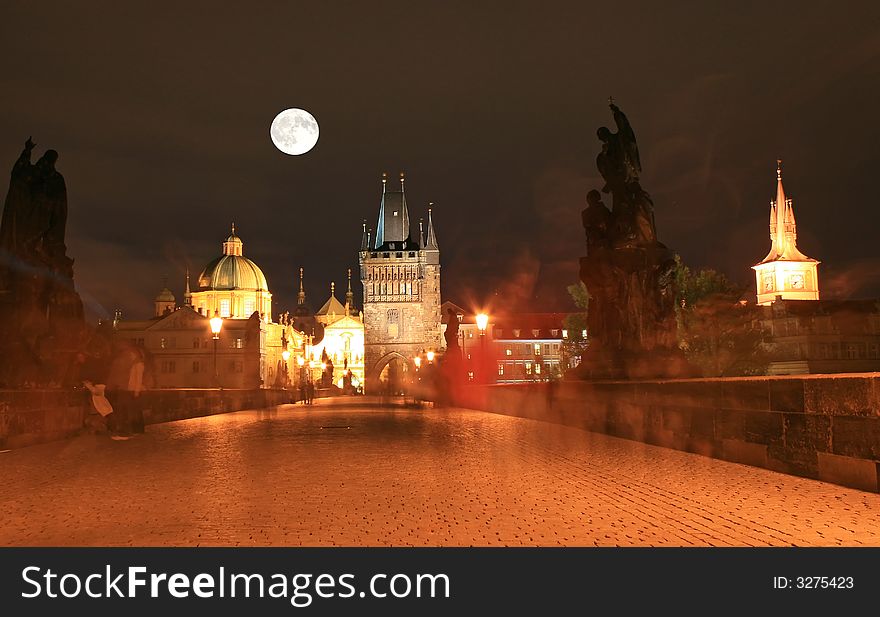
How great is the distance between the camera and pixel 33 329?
13.3m

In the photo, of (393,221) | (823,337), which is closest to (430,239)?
(393,221)

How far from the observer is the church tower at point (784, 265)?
13175 cm

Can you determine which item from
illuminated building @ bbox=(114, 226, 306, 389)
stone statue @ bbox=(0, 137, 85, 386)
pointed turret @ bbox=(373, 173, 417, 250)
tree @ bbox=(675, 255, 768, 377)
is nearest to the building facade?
tree @ bbox=(675, 255, 768, 377)

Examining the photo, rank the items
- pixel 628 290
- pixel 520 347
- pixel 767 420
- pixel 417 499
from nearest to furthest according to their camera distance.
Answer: pixel 417 499, pixel 767 420, pixel 628 290, pixel 520 347

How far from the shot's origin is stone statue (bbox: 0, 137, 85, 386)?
1309 centimetres

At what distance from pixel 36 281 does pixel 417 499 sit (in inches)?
351

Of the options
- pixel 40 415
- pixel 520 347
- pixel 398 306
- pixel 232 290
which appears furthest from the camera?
pixel 398 306

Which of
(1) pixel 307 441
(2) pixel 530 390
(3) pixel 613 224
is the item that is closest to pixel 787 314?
(2) pixel 530 390

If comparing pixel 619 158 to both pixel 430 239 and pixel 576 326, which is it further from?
pixel 430 239

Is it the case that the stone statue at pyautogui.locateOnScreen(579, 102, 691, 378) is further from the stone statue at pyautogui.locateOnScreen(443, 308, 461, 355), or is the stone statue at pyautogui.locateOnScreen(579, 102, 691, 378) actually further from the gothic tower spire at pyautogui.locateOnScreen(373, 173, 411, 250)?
the gothic tower spire at pyautogui.locateOnScreen(373, 173, 411, 250)

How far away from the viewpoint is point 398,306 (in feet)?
420

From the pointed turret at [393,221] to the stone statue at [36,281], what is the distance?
119m

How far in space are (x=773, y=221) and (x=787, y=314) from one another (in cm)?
7287

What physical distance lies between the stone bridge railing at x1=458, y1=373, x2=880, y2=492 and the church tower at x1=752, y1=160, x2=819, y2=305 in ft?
412
